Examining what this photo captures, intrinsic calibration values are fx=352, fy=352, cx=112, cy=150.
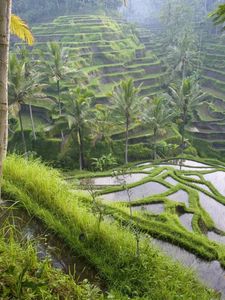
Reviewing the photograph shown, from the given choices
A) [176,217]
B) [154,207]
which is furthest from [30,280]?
[154,207]

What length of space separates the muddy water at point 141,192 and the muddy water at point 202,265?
510cm

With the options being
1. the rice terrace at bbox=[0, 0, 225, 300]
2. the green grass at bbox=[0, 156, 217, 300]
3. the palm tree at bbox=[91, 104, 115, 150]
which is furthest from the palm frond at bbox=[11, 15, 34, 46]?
the palm tree at bbox=[91, 104, 115, 150]

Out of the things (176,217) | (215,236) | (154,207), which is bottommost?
(215,236)

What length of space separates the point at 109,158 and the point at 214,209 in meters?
10.9

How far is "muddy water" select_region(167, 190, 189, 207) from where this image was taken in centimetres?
1232

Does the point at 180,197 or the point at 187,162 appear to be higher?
the point at 180,197

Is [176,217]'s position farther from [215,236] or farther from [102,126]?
[102,126]

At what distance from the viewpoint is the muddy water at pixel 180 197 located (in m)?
12.3

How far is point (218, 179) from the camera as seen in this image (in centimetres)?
1702

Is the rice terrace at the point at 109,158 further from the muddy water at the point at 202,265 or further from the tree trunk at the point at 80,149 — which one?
the tree trunk at the point at 80,149

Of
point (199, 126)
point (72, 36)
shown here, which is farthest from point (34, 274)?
point (72, 36)

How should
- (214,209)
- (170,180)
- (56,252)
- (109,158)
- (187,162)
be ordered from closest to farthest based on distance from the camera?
(56,252) → (214,209) → (170,180) → (109,158) → (187,162)

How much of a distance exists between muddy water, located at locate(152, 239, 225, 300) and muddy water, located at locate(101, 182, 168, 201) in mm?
5102

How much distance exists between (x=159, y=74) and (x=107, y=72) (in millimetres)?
6363
